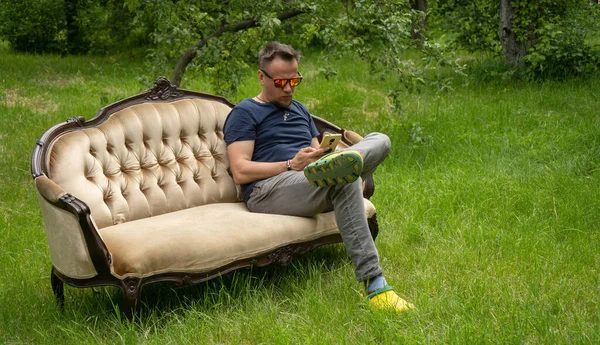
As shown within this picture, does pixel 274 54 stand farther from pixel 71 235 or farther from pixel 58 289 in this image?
pixel 58 289

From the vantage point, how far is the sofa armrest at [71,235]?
3.50 metres

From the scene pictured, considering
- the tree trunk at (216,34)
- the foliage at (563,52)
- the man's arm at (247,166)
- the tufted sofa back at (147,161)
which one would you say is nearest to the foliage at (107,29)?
the tree trunk at (216,34)

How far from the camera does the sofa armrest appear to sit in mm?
3496

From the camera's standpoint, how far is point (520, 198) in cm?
551

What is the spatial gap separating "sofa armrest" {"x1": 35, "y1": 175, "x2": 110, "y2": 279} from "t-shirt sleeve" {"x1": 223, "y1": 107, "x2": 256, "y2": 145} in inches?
44.8

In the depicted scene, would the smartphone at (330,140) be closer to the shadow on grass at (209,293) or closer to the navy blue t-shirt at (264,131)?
the navy blue t-shirt at (264,131)

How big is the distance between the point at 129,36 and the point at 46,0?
2314 mm

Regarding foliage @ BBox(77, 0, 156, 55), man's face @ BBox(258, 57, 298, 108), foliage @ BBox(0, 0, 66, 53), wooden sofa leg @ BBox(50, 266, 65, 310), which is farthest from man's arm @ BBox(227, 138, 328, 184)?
foliage @ BBox(0, 0, 66, 53)


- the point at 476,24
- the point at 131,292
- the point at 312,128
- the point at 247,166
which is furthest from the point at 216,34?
the point at 476,24

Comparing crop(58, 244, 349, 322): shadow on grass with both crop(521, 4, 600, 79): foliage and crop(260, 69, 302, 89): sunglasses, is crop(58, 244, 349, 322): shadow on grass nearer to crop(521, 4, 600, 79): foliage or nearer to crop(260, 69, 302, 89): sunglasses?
crop(260, 69, 302, 89): sunglasses

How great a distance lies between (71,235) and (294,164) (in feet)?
4.30

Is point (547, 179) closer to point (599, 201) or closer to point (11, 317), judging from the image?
point (599, 201)

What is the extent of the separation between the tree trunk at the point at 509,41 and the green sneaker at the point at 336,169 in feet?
21.9

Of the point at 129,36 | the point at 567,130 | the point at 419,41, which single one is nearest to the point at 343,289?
the point at 419,41
